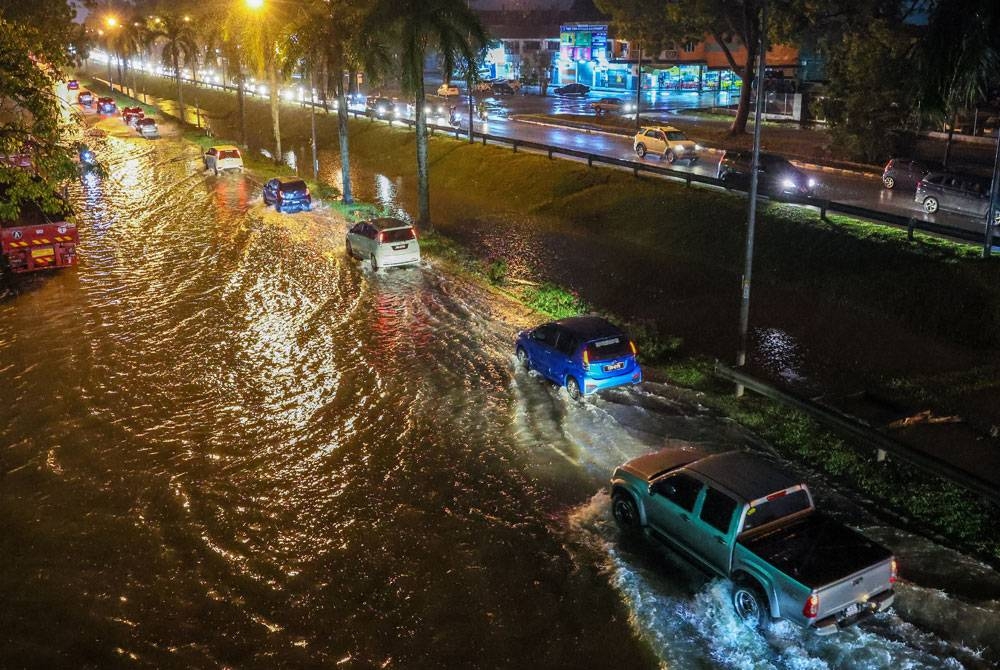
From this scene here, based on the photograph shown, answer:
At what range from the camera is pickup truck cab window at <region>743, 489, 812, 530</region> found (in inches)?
414

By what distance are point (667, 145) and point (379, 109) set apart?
111ft

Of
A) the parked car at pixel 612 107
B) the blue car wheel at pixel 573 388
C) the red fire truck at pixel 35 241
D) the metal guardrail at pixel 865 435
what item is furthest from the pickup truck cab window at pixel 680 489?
the parked car at pixel 612 107

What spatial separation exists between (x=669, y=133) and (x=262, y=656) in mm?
38199

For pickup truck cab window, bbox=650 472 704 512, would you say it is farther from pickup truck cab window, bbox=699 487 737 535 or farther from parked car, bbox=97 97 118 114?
parked car, bbox=97 97 118 114

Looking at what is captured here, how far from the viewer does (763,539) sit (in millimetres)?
10398

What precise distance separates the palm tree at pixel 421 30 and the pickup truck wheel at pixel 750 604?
2575 cm

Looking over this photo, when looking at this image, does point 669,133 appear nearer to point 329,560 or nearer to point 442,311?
point 442,311

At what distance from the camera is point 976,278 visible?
22.1m

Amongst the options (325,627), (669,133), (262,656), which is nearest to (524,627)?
(325,627)

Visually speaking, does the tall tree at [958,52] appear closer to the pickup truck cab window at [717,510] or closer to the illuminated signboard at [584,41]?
the pickup truck cab window at [717,510]

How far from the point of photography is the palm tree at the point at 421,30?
31312 mm

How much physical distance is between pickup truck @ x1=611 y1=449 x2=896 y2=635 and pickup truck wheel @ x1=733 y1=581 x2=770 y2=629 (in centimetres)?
1

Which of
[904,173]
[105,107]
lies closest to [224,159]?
[904,173]

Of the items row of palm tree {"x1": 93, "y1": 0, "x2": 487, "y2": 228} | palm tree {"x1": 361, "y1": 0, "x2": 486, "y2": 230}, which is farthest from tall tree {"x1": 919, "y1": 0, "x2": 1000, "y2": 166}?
row of palm tree {"x1": 93, "y1": 0, "x2": 487, "y2": 228}
